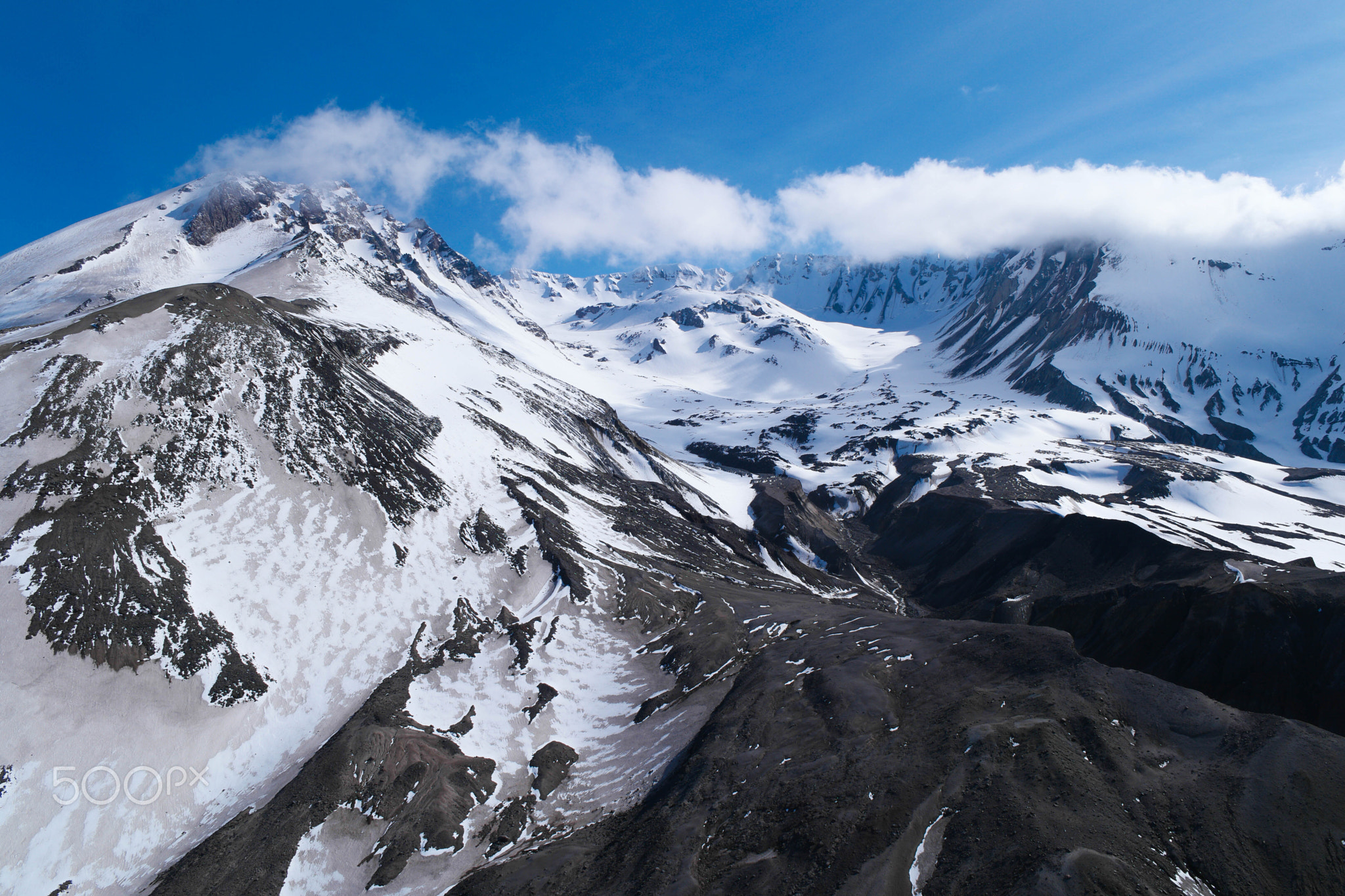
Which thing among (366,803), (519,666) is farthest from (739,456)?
(366,803)

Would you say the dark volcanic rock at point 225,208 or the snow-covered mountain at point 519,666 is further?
the dark volcanic rock at point 225,208

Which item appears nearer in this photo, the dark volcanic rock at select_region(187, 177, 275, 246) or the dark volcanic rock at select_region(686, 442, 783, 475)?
the dark volcanic rock at select_region(686, 442, 783, 475)

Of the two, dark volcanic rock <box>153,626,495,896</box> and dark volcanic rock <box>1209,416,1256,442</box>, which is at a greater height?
dark volcanic rock <box>153,626,495,896</box>

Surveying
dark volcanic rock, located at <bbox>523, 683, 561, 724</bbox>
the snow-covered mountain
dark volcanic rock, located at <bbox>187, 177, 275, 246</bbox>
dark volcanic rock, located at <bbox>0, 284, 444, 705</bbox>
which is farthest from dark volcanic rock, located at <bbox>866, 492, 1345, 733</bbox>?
dark volcanic rock, located at <bbox>187, 177, 275, 246</bbox>

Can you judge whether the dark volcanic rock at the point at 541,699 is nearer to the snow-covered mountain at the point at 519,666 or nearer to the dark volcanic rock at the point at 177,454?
the snow-covered mountain at the point at 519,666

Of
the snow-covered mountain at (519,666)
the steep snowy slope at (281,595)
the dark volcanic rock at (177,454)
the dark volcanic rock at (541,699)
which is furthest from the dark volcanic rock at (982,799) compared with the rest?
the dark volcanic rock at (177,454)

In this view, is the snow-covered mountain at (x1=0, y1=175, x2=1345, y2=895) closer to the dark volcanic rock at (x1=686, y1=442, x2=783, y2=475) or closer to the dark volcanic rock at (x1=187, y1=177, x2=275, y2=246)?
the dark volcanic rock at (x1=686, y1=442, x2=783, y2=475)

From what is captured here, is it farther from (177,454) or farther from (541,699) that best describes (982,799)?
(177,454)

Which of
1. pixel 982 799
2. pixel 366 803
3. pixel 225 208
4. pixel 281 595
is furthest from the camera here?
pixel 225 208

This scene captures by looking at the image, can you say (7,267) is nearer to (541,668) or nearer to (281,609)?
(281,609)
